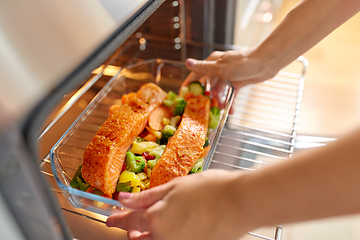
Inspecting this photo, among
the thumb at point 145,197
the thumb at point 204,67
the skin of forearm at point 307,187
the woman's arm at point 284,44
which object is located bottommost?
the thumb at point 145,197

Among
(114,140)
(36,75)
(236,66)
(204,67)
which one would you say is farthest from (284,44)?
(36,75)

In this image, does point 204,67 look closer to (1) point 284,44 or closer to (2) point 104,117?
(1) point 284,44

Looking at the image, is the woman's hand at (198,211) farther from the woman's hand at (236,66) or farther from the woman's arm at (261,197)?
the woman's hand at (236,66)

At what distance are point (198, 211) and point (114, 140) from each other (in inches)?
16.3

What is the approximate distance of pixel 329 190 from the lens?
40 centimetres

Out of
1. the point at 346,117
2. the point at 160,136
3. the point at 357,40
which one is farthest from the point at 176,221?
the point at 357,40

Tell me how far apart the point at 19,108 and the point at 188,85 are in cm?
78

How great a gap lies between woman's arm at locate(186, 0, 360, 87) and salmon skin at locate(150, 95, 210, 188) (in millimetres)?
159

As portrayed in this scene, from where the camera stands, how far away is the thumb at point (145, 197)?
542mm

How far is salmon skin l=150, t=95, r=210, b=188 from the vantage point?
751mm

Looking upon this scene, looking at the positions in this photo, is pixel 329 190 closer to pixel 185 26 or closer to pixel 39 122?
pixel 39 122

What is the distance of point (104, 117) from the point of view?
0.99 m

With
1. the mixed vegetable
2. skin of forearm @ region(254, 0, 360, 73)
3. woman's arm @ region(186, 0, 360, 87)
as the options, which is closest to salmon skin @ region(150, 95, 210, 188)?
the mixed vegetable

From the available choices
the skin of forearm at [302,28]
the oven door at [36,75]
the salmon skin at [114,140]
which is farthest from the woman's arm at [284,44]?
the oven door at [36,75]
